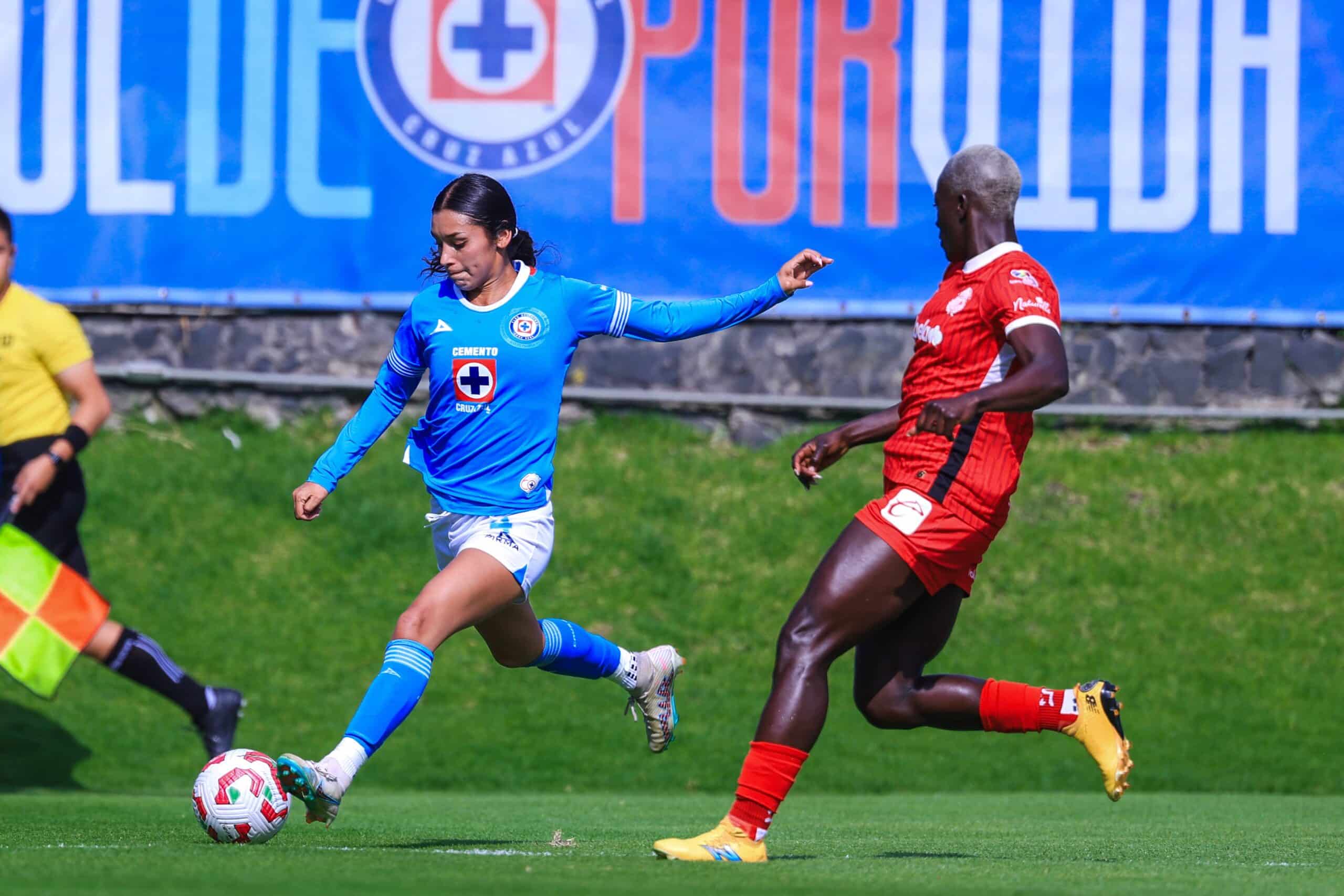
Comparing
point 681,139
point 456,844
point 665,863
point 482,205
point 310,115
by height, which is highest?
point 310,115

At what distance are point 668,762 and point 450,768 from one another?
124 centimetres

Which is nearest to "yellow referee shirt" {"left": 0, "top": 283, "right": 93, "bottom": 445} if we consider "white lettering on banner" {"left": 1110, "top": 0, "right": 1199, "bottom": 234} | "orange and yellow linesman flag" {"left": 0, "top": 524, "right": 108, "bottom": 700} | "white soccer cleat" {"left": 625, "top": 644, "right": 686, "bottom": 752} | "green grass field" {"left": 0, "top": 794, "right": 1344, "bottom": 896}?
"orange and yellow linesman flag" {"left": 0, "top": 524, "right": 108, "bottom": 700}

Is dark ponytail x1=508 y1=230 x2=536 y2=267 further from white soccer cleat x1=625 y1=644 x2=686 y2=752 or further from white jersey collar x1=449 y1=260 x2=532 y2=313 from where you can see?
white soccer cleat x1=625 y1=644 x2=686 y2=752

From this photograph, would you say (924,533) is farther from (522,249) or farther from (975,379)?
(522,249)

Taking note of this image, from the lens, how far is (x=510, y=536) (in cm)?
561

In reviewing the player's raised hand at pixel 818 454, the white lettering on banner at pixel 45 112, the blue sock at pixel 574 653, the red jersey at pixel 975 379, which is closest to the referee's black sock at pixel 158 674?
the blue sock at pixel 574 653

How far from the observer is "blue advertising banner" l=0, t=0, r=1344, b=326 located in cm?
1161

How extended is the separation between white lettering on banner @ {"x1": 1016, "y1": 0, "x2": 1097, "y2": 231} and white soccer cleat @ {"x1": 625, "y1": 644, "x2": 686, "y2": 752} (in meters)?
5.87

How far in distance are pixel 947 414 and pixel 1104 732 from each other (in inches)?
52.0

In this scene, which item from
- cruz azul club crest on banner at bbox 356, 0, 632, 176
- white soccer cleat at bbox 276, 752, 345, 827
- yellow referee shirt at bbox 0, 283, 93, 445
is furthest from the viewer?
cruz azul club crest on banner at bbox 356, 0, 632, 176

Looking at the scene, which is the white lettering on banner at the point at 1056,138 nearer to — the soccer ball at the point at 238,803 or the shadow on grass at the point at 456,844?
the shadow on grass at the point at 456,844

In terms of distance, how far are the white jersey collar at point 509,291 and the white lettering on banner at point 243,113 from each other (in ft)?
20.6

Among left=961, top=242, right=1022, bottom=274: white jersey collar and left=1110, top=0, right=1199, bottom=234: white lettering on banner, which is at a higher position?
left=1110, top=0, right=1199, bottom=234: white lettering on banner

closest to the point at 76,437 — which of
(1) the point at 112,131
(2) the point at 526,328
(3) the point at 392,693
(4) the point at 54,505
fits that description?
(4) the point at 54,505
